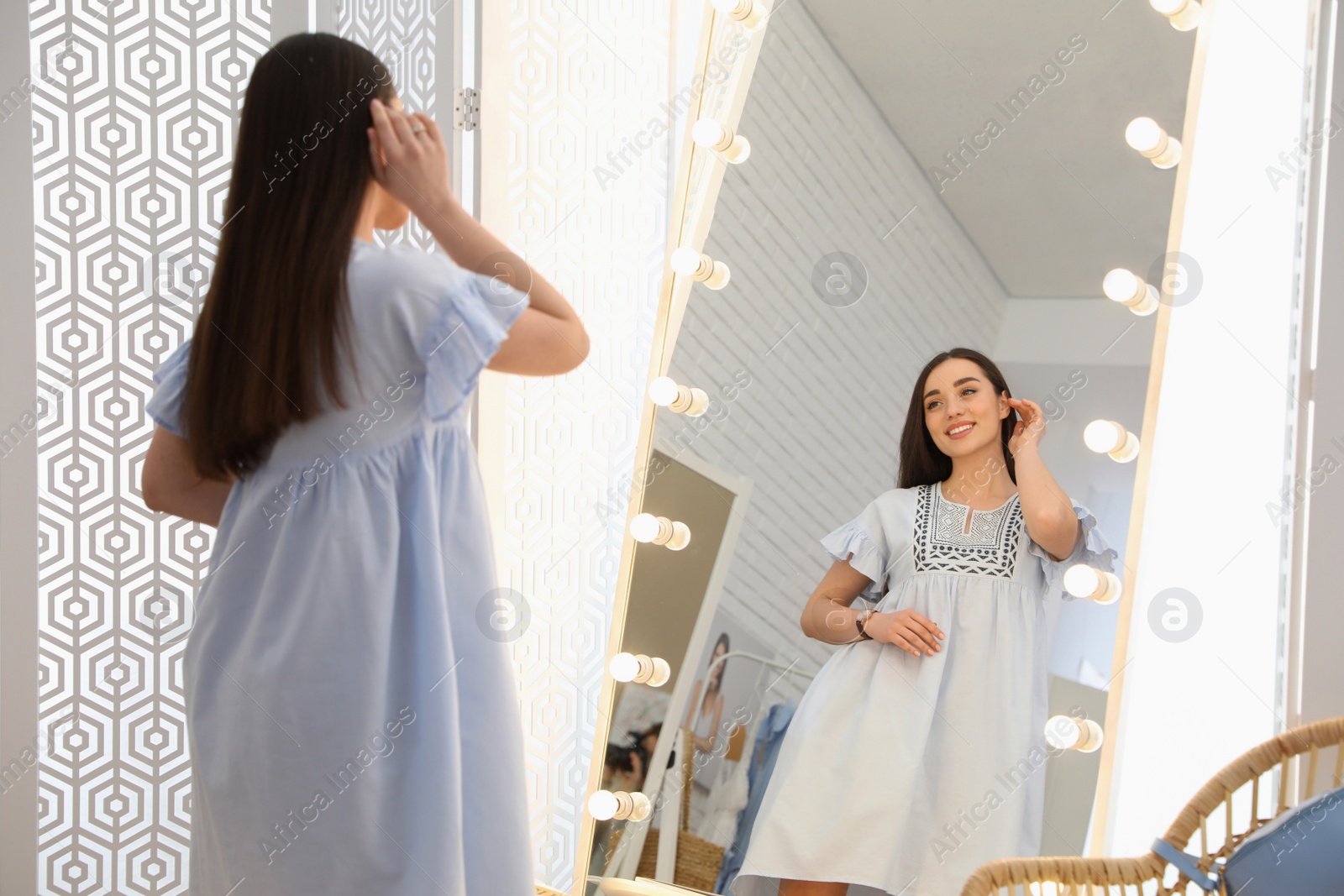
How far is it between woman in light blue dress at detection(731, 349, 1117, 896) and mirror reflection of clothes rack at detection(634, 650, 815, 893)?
0.14ft

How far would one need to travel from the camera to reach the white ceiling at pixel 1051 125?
141 centimetres

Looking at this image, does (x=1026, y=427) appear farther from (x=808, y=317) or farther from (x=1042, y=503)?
(x=808, y=317)

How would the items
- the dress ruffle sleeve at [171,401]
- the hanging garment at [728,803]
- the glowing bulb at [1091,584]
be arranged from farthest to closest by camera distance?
1. the hanging garment at [728,803]
2. the glowing bulb at [1091,584]
3. the dress ruffle sleeve at [171,401]

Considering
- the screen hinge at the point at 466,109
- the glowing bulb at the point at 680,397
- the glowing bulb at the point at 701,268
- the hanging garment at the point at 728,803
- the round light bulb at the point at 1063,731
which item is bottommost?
the hanging garment at the point at 728,803

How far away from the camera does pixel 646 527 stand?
1703 mm

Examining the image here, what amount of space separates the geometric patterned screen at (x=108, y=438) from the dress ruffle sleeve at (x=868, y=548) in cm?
87

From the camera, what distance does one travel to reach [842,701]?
1473 millimetres

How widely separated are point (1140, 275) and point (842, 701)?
62cm

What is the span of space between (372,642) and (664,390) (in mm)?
793

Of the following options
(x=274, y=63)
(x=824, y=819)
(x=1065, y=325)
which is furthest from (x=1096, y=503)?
(x=274, y=63)

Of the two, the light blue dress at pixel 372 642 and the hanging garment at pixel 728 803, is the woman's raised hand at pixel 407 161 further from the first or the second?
the hanging garment at pixel 728 803

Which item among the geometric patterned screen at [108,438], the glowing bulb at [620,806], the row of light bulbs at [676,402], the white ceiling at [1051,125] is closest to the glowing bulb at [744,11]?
the row of light bulbs at [676,402]

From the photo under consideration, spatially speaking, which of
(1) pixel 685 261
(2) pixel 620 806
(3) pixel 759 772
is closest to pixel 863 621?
(3) pixel 759 772

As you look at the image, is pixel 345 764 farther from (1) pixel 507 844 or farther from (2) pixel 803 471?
(2) pixel 803 471
